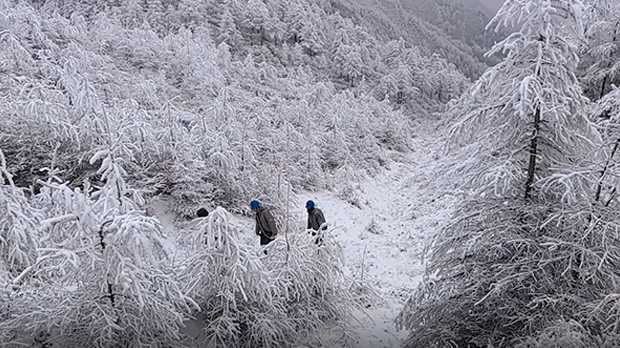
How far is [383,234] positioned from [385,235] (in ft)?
0.26

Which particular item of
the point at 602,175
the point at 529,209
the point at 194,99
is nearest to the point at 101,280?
the point at 529,209

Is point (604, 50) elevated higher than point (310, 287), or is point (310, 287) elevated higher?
point (604, 50)

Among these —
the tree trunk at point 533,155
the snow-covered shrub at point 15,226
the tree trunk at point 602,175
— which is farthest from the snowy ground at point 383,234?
the snow-covered shrub at point 15,226

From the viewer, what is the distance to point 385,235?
12.7 m

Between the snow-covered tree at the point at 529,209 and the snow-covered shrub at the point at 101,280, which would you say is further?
the snow-covered tree at the point at 529,209

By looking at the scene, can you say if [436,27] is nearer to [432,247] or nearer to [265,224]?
[265,224]

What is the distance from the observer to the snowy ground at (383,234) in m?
7.18

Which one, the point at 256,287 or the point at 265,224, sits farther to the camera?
the point at 265,224

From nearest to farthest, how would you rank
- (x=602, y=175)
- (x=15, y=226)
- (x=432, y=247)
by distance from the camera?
(x=602, y=175)
(x=15, y=226)
(x=432, y=247)

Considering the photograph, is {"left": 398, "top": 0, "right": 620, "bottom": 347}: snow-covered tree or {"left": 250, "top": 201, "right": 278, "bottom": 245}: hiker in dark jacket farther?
{"left": 250, "top": 201, "right": 278, "bottom": 245}: hiker in dark jacket

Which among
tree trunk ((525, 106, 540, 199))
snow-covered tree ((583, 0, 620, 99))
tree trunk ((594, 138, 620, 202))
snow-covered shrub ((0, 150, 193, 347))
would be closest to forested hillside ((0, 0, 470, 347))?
snow-covered shrub ((0, 150, 193, 347))

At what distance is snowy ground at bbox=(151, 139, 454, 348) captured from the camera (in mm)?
7184

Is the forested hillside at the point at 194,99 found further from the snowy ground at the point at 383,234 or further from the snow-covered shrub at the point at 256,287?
the snow-covered shrub at the point at 256,287

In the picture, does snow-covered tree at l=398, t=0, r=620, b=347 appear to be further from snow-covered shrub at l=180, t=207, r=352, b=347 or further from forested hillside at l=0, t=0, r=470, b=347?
forested hillside at l=0, t=0, r=470, b=347
